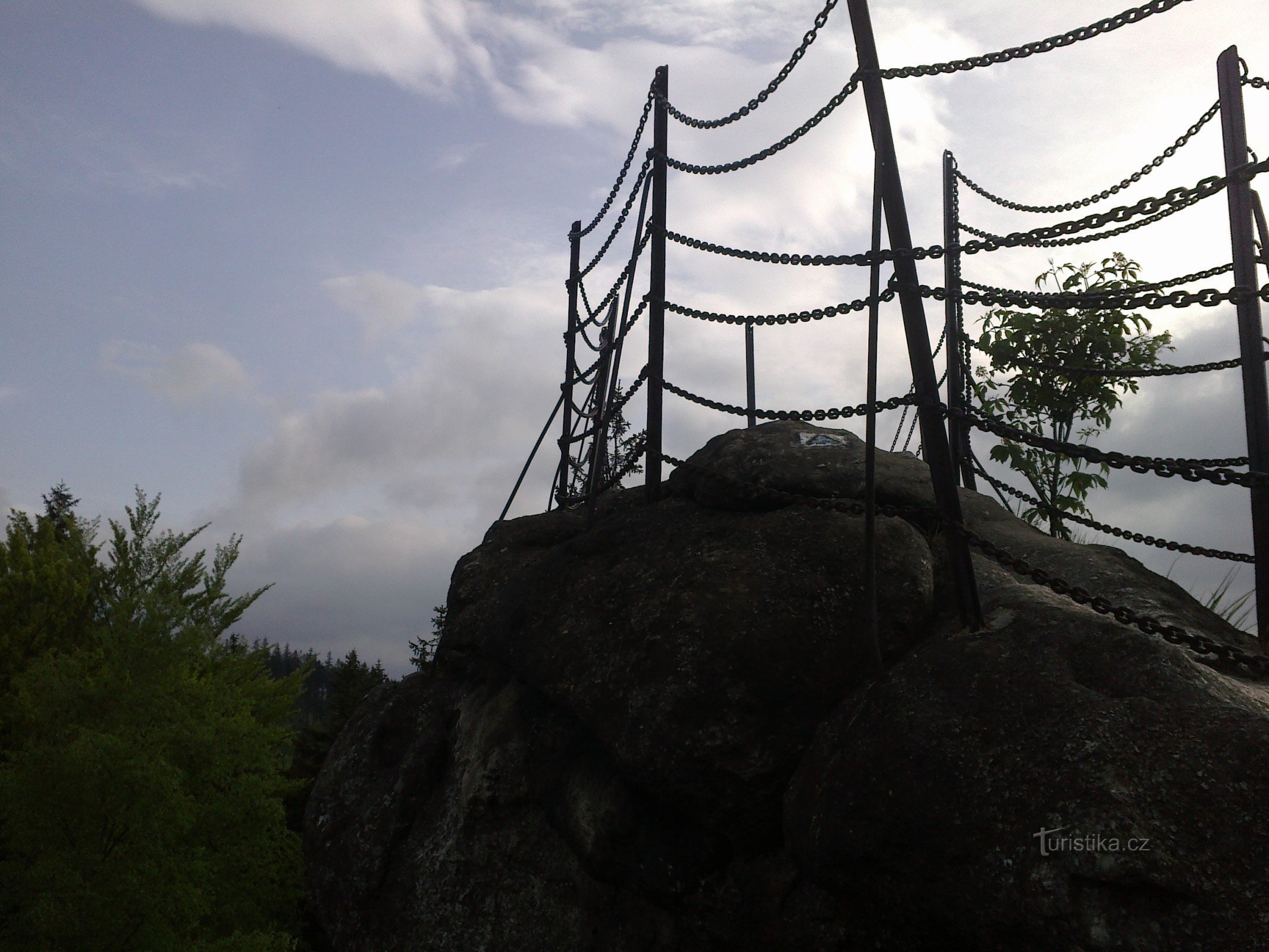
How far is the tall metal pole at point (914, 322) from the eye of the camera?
13.8 ft

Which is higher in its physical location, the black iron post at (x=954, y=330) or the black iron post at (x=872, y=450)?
the black iron post at (x=954, y=330)

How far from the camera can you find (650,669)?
14.7 ft

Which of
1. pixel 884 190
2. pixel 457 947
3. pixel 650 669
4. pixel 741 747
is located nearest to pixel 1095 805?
pixel 741 747

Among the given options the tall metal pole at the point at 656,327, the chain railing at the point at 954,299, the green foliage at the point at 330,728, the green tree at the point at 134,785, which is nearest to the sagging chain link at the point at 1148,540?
the chain railing at the point at 954,299

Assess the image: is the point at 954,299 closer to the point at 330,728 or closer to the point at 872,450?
the point at 872,450

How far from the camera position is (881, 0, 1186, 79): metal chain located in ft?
13.1

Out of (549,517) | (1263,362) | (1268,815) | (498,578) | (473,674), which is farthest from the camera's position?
(549,517)

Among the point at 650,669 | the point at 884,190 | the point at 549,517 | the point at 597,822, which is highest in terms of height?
the point at 884,190

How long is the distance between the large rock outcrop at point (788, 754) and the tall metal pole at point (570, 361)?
5.79 feet

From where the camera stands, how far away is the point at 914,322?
14.8ft

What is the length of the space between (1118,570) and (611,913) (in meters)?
3.20

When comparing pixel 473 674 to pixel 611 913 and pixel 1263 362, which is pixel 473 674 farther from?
pixel 1263 362

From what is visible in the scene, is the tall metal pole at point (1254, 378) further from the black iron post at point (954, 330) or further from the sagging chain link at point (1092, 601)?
the black iron post at point (954, 330)

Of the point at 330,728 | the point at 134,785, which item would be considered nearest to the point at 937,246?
the point at 134,785
